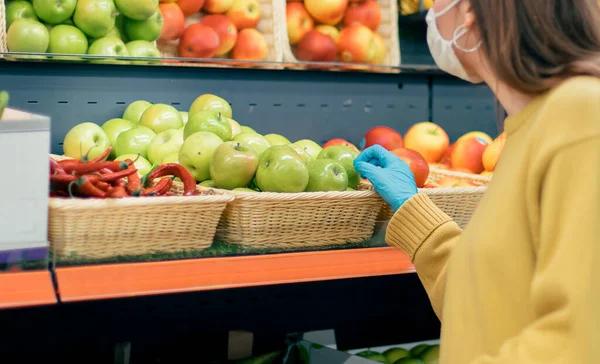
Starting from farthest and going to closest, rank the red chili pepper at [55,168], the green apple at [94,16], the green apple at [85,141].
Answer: the green apple at [94,16] < the green apple at [85,141] < the red chili pepper at [55,168]

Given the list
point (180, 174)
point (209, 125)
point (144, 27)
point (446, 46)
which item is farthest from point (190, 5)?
point (446, 46)

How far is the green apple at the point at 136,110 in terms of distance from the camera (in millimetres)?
2441

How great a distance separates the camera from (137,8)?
7.89 feet

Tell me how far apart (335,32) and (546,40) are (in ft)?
5.78

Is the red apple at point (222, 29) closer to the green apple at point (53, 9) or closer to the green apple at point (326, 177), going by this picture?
the green apple at point (53, 9)

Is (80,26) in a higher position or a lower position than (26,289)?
higher

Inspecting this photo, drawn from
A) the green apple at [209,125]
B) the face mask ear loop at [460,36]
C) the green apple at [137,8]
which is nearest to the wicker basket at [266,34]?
the green apple at [137,8]

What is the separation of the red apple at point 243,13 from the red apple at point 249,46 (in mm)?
36

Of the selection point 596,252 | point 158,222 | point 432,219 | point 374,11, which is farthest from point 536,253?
point 374,11

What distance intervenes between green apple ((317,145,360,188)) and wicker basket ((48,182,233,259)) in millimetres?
456

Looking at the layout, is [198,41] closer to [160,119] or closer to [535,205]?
[160,119]

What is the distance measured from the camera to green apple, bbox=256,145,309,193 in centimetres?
181

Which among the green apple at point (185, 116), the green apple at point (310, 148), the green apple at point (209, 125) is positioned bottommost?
the green apple at point (310, 148)

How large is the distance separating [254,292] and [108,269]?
124 centimetres
